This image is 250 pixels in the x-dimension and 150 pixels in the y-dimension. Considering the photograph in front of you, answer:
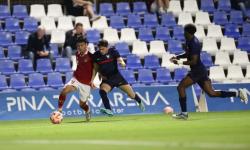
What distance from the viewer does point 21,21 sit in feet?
83.9

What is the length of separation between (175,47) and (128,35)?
6.14 feet

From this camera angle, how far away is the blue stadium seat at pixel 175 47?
2567 centimetres

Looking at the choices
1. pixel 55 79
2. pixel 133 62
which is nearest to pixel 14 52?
pixel 55 79

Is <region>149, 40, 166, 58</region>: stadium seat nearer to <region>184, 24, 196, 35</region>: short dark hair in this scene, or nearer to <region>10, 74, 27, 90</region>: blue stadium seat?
<region>10, 74, 27, 90</region>: blue stadium seat

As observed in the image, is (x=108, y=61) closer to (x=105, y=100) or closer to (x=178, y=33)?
(x=105, y=100)

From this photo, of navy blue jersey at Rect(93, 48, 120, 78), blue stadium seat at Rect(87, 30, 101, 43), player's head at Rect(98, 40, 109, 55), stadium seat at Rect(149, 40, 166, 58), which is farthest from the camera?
stadium seat at Rect(149, 40, 166, 58)

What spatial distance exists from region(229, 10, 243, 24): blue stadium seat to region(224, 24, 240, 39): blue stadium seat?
0.56m

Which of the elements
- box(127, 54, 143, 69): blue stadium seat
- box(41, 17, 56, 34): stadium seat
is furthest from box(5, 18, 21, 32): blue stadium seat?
box(127, 54, 143, 69): blue stadium seat

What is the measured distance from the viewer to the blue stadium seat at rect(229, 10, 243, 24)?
28125 mm

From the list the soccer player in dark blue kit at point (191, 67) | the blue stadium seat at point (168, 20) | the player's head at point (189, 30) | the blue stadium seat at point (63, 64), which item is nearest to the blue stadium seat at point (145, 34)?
the blue stadium seat at point (168, 20)

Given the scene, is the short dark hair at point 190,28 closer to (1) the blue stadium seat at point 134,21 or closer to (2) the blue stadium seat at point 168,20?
(1) the blue stadium seat at point 134,21

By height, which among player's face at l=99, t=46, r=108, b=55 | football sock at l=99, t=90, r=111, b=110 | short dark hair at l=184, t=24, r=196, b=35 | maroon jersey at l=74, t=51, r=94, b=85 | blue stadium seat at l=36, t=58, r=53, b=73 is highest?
short dark hair at l=184, t=24, r=196, b=35

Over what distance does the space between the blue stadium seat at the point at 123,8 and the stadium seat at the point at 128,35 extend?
1.31 meters

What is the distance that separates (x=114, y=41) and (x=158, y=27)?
203 cm
